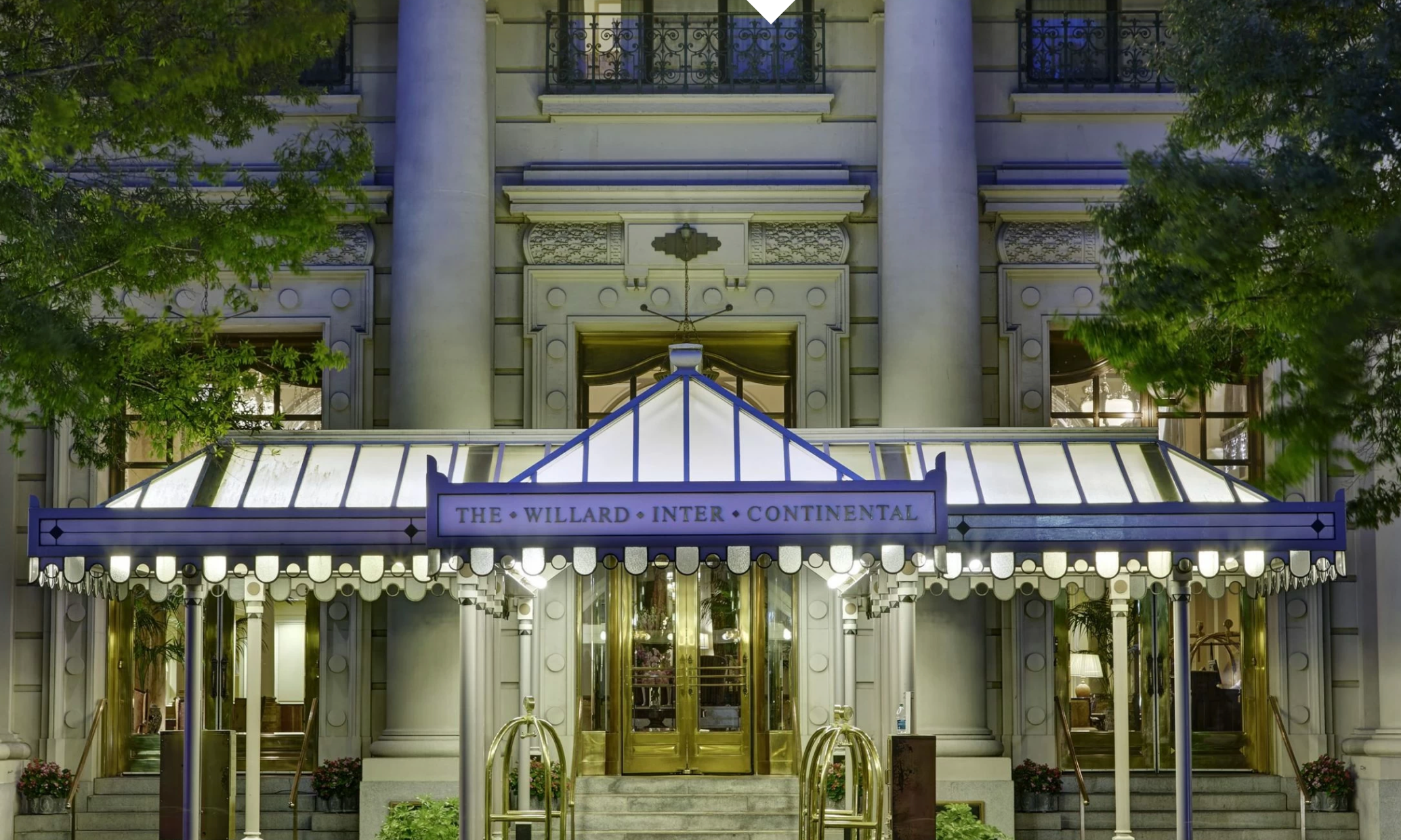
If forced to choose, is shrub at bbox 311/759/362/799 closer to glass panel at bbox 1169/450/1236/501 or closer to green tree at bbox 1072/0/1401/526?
glass panel at bbox 1169/450/1236/501

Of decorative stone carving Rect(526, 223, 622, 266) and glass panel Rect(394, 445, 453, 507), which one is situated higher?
decorative stone carving Rect(526, 223, 622, 266)

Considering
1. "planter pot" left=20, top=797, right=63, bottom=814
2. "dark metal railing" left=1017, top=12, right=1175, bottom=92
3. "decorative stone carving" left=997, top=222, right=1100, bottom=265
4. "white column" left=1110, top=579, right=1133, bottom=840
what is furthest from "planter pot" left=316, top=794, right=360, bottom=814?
"dark metal railing" left=1017, top=12, right=1175, bottom=92

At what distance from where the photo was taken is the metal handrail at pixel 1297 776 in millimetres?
17844

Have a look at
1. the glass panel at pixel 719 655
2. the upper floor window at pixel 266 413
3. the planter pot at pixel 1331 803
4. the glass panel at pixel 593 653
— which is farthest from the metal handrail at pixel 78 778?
the planter pot at pixel 1331 803

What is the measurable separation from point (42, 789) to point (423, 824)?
5.00 metres

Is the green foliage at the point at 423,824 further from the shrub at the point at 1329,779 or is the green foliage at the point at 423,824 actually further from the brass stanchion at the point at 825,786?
the shrub at the point at 1329,779

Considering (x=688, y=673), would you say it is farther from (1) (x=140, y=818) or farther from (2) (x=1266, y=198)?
(2) (x=1266, y=198)

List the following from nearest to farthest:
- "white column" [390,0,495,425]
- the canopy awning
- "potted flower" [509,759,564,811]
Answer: the canopy awning, "potted flower" [509,759,564,811], "white column" [390,0,495,425]

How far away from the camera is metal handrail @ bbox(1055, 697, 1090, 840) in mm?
17703

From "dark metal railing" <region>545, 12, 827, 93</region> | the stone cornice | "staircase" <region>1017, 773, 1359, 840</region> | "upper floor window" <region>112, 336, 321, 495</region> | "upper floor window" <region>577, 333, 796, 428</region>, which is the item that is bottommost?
"staircase" <region>1017, 773, 1359, 840</region>

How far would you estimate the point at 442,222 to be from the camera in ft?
61.2

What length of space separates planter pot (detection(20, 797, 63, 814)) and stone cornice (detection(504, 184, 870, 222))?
8091mm

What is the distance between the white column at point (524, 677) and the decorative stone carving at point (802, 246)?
4791mm

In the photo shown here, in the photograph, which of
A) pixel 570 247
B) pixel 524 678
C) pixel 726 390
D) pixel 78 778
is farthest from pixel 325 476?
pixel 78 778
